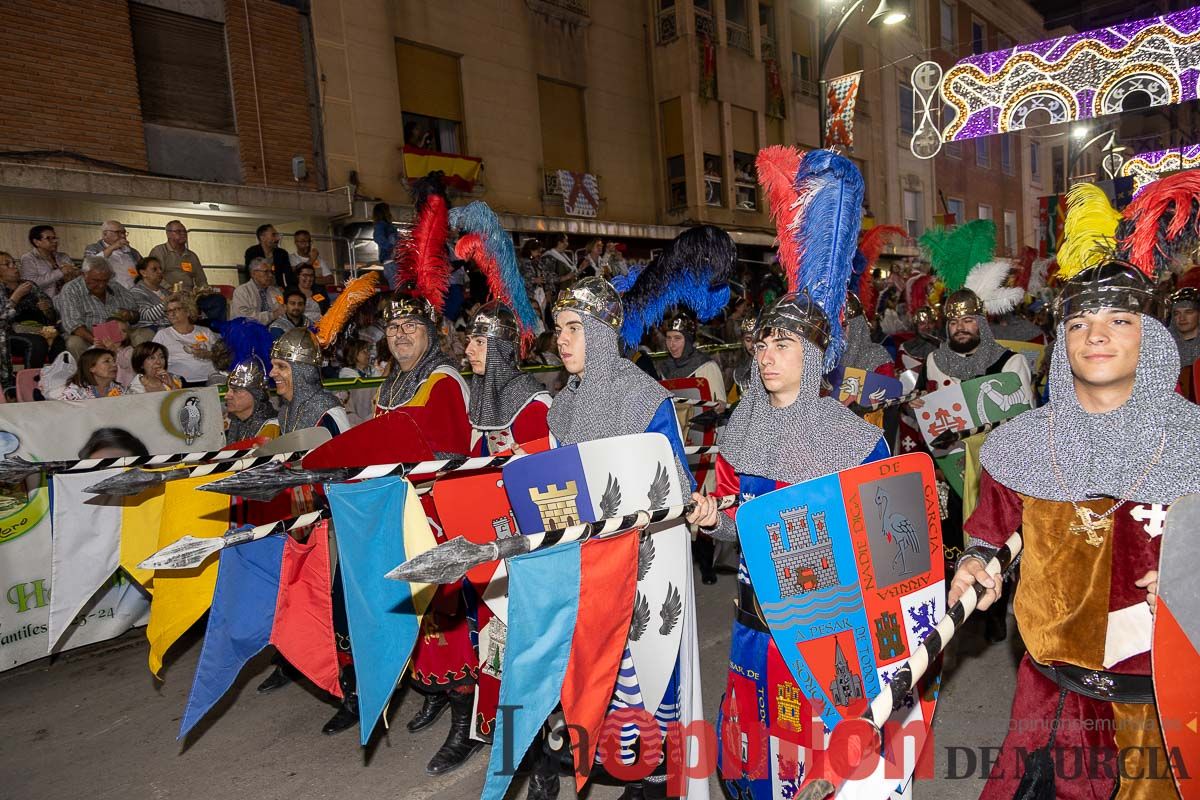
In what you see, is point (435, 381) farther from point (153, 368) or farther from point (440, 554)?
point (153, 368)

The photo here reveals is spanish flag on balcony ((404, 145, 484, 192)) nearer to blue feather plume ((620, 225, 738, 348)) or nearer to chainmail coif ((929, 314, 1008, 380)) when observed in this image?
chainmail coif ((929, 314, 1008, 380))

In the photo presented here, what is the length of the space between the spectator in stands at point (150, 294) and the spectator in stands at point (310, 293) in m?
1.42

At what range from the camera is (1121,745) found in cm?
189

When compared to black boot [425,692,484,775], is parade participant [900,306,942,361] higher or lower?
higher

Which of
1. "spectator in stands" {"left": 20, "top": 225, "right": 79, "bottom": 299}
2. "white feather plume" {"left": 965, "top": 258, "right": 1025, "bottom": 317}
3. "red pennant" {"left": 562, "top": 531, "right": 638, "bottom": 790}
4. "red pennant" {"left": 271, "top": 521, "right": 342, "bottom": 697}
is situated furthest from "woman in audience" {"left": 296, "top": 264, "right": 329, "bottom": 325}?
"red pennant" {"left": 562, "top": 531, "right": 638, "bottom": 790}

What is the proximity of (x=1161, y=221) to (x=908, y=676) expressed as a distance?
1814 millimetres

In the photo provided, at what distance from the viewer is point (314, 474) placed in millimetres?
2941

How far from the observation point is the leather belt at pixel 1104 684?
188cm

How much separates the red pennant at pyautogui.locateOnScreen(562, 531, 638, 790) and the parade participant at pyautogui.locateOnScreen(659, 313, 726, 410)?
5.22 m

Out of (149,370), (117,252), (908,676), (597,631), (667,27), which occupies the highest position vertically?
(667,27)

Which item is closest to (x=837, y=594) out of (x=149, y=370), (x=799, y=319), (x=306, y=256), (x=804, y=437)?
(x=804, y=437)

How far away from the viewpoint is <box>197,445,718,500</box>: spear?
8.86 feet

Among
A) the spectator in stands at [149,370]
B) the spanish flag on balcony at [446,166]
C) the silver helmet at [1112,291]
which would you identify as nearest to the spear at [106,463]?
the spectator in stands at [149,370]

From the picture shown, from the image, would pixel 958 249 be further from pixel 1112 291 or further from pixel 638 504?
pixel 638 504
